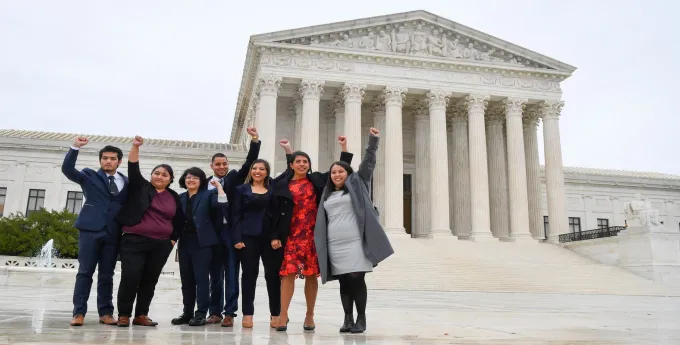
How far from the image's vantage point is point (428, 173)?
36406 millimetres

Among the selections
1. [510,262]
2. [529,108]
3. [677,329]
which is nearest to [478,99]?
[529,108]

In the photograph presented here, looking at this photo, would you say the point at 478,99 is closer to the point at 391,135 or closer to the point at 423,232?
the point at 391,135

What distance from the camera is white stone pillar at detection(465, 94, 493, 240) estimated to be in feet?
108

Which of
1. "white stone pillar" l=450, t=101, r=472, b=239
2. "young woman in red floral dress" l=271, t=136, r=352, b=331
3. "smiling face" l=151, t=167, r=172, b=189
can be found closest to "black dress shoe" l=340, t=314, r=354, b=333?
"young woman in red floral dress" l=271, t=136, r=352, b=331

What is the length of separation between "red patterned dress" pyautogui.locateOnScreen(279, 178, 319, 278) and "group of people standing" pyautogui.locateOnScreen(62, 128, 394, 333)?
0.5 inches

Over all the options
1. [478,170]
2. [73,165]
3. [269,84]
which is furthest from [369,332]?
[478,170]

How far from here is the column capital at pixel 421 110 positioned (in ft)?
119

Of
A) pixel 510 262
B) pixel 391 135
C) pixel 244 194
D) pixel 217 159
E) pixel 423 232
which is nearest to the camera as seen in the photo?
pixel 244 194

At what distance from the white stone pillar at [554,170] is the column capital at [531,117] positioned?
2.38 ft

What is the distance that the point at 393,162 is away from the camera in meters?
32.6

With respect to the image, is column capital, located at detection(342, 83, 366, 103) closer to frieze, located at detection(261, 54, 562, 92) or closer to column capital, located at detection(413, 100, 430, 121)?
frieze, located at detection(261, 54, 562, 92)

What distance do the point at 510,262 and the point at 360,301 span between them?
21.7 m

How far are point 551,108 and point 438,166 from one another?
30.7 ft

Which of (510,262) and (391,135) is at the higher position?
(391,135)
